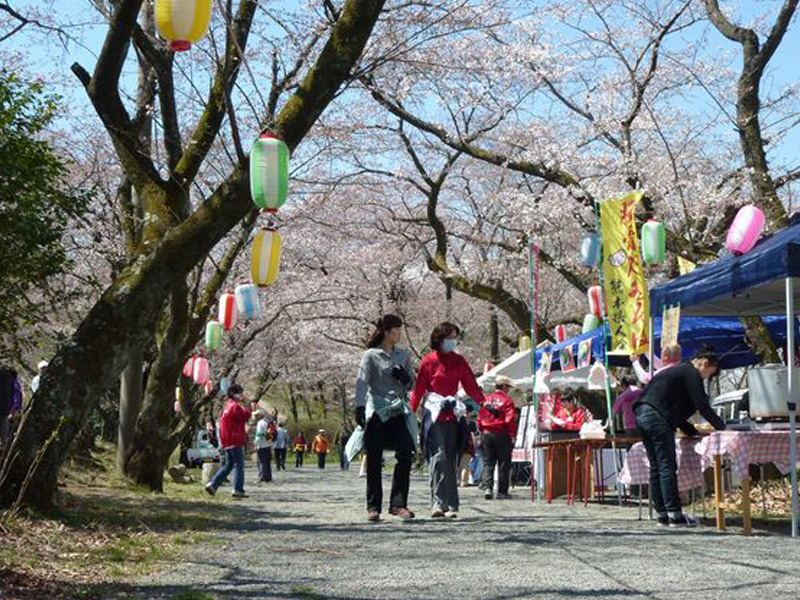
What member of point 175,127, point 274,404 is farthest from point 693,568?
point 274,404

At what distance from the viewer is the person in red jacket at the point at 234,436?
1514 cm

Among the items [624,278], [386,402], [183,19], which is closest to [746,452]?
[624,278]

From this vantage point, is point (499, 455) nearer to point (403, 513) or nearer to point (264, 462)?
point (403, 513)

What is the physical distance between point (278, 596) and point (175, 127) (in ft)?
27.5

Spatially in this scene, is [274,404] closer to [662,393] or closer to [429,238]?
[429,238]

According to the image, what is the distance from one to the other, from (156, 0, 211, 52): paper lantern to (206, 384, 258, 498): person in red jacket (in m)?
8.33

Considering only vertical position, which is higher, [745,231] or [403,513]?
[745,231]

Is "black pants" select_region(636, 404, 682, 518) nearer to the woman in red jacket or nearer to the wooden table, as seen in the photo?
the woman in red jacket

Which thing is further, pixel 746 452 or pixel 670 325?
pixel 670 325

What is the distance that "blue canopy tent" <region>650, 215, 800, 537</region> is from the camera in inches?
312

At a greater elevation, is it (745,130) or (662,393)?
(745,130)

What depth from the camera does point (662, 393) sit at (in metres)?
8.81

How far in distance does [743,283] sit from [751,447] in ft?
4.38

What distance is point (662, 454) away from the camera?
8.82 metres
